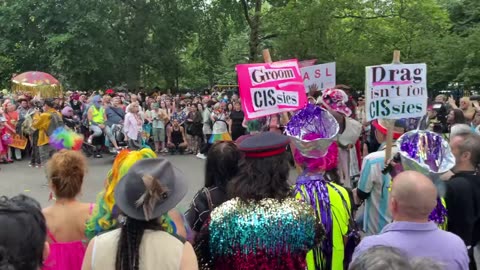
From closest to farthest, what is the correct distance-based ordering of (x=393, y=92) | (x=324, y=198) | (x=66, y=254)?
(x=324, y=198) → (x=66, y=254) → (x=393, y=92)

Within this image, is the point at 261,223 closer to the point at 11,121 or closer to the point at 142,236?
→ the point at 142,236

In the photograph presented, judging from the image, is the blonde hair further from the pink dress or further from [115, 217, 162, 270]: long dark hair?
[115, 217, 162, 270]: long dark hair

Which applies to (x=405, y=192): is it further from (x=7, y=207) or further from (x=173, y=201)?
(x=7, y=207)

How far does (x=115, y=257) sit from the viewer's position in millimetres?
2443

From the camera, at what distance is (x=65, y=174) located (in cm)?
365

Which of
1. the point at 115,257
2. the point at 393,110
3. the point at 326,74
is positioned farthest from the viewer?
the point at 326,74

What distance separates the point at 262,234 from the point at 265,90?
2.91 meters

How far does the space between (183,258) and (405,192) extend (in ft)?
3.78

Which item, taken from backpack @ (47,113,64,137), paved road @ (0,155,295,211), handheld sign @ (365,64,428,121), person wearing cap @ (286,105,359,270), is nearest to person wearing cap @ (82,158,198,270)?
person wearing cap @ (286,105,359,270)

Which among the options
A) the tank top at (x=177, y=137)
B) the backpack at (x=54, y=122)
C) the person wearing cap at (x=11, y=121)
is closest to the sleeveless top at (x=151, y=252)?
the backpack at (x=54, y=122)

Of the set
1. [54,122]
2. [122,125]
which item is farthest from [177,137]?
[54,122]

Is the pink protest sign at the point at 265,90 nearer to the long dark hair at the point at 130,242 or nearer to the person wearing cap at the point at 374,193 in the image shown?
the person wearing cap at the point at 374,193

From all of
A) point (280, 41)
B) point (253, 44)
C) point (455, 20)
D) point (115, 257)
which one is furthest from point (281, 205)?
point (455, 20)

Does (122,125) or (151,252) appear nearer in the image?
(151,252)
